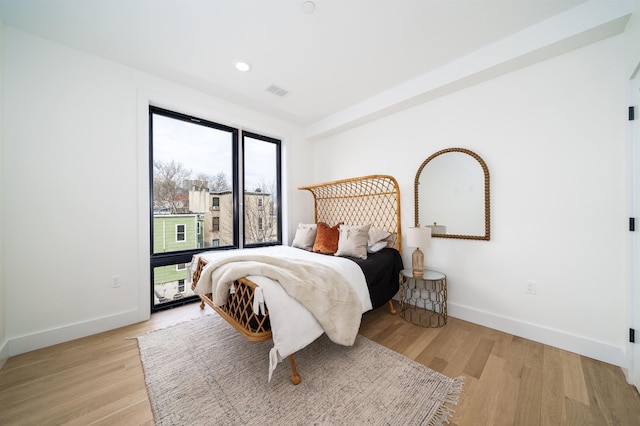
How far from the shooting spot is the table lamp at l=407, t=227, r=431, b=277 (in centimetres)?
236

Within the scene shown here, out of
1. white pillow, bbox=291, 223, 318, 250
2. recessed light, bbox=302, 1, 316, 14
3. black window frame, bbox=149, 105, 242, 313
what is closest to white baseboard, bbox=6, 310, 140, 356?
black window frame, bbox=149, 105, 242, 313

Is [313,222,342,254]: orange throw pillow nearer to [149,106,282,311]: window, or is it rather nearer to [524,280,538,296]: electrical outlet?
[149,106,282,311]: window

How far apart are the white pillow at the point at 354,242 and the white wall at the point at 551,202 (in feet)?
2.76

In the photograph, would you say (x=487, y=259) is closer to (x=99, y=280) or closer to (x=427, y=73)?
(x=427, y=73)

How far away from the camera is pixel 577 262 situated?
1.88 meters

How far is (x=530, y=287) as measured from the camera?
2.07 m

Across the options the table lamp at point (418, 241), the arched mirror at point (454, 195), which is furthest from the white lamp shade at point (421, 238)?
the arched mirror at point (454, 195)

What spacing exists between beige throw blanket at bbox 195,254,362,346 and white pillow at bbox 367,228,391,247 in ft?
3.34

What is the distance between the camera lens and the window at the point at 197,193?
2730 millimetres

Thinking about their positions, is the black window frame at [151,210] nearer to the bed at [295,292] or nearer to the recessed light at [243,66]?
the bed at [295,292]

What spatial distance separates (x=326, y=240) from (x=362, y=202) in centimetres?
89

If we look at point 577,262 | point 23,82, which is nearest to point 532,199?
point 577,262

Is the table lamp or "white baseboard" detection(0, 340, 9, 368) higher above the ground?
the table lamp

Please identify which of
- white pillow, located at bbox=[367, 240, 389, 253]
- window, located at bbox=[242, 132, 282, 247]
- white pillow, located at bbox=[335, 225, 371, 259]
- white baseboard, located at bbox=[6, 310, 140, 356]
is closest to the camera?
white baseboard, located at bbox=[6, 310, 140, 356]
